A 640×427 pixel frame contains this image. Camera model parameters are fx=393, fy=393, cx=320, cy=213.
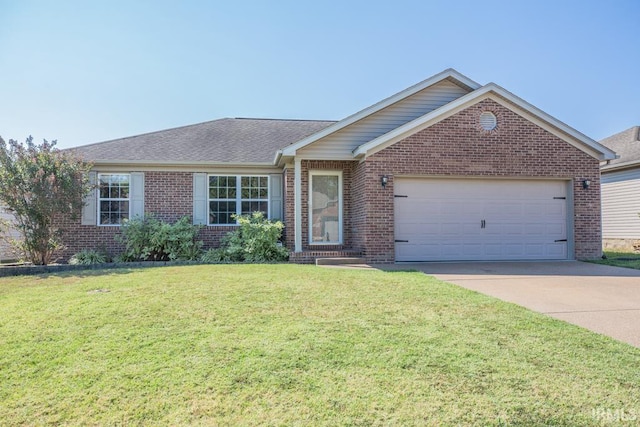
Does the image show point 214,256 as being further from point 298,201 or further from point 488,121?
point 488,121

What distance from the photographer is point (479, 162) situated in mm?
10742

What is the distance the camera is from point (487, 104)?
1074 cm

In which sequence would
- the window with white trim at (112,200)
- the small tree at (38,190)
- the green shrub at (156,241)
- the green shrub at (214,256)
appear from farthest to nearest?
1. the window with white trim at (112,200)
2. the green shrub at (156,241)
3. the green shrub at (214,256)
4. the small tree at (38,190)

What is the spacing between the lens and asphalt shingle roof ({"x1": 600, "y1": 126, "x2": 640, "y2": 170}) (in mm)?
15699

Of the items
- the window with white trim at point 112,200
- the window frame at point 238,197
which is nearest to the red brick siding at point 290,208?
the window frame at point 238,197

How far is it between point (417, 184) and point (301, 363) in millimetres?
8180

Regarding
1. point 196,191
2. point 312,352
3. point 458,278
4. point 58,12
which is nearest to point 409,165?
point 458,278

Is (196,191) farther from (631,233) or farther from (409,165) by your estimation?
(631,233)

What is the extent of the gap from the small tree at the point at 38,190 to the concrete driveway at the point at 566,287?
9095 millimetres

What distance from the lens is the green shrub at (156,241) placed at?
37.0 feet

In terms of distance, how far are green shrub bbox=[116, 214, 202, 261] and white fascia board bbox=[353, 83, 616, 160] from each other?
5523mm

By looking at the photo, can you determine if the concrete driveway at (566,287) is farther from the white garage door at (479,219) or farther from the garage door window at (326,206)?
the garage door window at (326,206)

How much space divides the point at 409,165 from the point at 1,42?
11.5 metres

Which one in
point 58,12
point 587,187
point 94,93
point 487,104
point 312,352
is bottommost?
point 312,352
